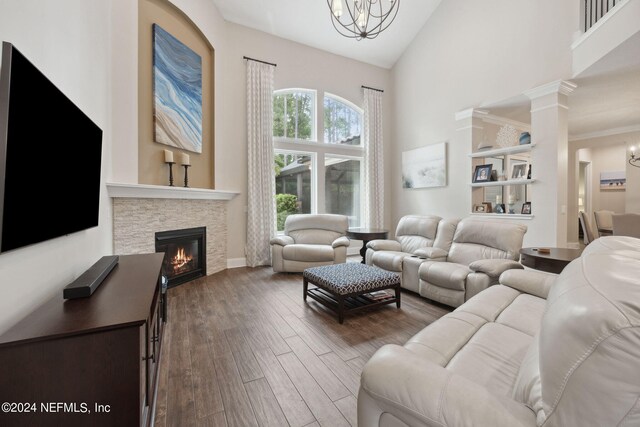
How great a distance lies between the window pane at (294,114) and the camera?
18.0 feet

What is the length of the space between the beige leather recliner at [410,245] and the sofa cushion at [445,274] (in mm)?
163

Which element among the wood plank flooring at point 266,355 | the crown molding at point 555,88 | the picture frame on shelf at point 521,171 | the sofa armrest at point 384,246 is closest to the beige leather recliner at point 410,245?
the sofa armrest at point 384,246

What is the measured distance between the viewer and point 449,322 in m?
1.56

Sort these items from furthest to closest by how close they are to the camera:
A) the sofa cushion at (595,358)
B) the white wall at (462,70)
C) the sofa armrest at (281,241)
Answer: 1. the sofa armrest at (281,241)
2. the white wall at (462,70)
3. the sofa cushion at (595,358)

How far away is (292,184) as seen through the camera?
5684mm

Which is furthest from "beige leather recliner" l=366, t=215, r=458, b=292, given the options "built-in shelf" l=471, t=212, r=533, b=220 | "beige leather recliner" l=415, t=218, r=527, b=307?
"built-in shelf" l=471, t=212, r=533, b=220

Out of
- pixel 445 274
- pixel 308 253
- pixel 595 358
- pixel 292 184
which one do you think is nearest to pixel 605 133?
pixel 445 274

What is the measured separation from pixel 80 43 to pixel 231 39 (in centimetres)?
321

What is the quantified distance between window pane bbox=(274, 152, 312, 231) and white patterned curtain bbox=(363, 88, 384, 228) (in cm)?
132

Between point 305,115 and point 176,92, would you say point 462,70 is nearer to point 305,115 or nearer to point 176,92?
point 305,115

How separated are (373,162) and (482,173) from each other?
224 centimetres

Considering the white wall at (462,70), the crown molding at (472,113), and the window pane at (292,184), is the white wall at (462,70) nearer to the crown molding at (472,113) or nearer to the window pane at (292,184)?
the crown molding at (472,113)

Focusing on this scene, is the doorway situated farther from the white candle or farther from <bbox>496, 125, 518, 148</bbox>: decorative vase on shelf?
the white candle

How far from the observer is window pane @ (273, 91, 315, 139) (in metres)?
5.48
